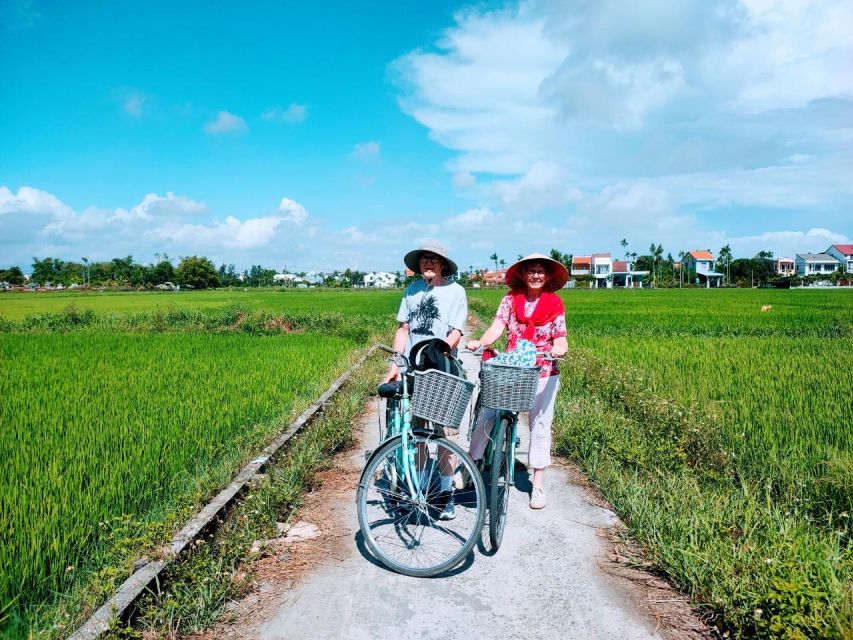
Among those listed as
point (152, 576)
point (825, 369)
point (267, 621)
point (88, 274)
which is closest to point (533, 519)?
point (267, 621)

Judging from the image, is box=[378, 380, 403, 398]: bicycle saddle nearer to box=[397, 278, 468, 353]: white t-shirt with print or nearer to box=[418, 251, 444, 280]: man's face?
box=[397, 278, 468, 353]: white t-shirt with print

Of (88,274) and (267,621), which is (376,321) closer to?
(267,621)

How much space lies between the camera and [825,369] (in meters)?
8.21

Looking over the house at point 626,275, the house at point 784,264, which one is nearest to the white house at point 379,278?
the house at point 626,275

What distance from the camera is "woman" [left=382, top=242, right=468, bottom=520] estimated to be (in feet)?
12.0

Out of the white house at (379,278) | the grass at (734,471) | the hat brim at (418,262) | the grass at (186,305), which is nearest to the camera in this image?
the grass at (734,471)

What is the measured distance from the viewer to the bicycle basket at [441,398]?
2936 millimetres

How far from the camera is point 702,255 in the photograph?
329 feet

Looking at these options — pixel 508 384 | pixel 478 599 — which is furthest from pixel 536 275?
pixel 478 599

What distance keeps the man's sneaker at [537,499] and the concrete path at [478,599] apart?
14.4 inches

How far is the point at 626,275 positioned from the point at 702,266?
13.5 meters

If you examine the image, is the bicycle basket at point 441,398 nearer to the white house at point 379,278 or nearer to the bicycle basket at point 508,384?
the bicycle basket at point 508,384

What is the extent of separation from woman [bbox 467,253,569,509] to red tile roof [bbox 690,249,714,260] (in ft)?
348

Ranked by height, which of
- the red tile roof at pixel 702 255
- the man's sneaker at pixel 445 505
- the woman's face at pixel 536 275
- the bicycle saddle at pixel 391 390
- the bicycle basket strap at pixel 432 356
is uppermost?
the red tile roof at pixel 702 255
